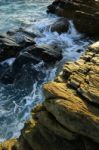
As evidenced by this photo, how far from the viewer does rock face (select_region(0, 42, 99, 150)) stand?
911cm

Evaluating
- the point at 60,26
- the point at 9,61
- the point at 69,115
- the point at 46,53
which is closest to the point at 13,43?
the point at 9,61

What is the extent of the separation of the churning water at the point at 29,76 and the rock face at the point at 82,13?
51cm

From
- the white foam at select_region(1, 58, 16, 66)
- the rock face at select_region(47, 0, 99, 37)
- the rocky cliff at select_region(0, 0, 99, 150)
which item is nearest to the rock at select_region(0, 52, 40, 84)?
the white foam at select_region(1, 58, 16, 66)

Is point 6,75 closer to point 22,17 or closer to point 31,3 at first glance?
point 22,17

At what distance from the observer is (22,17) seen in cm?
3016

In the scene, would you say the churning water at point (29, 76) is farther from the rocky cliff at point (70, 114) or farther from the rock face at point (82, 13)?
the rocky cliff at point (70, 114)

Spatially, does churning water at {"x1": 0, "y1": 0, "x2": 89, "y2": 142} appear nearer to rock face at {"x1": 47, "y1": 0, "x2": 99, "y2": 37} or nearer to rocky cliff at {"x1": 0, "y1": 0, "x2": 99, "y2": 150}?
rock face at {"x1": 47, "y1": 0, "x2": 99, "y2": 37}

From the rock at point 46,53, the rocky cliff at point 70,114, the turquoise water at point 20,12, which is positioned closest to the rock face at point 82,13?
the turquoise water at point 20,12

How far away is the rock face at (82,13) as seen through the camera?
2236 centimetres

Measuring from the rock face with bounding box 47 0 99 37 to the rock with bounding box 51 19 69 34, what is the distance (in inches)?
23.4

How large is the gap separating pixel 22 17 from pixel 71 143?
71.0 ft

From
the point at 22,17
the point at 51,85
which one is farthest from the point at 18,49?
the point at 51,85

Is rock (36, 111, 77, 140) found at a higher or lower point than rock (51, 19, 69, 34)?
higher

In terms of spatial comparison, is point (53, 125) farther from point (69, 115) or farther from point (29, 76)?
point (29, 76)
